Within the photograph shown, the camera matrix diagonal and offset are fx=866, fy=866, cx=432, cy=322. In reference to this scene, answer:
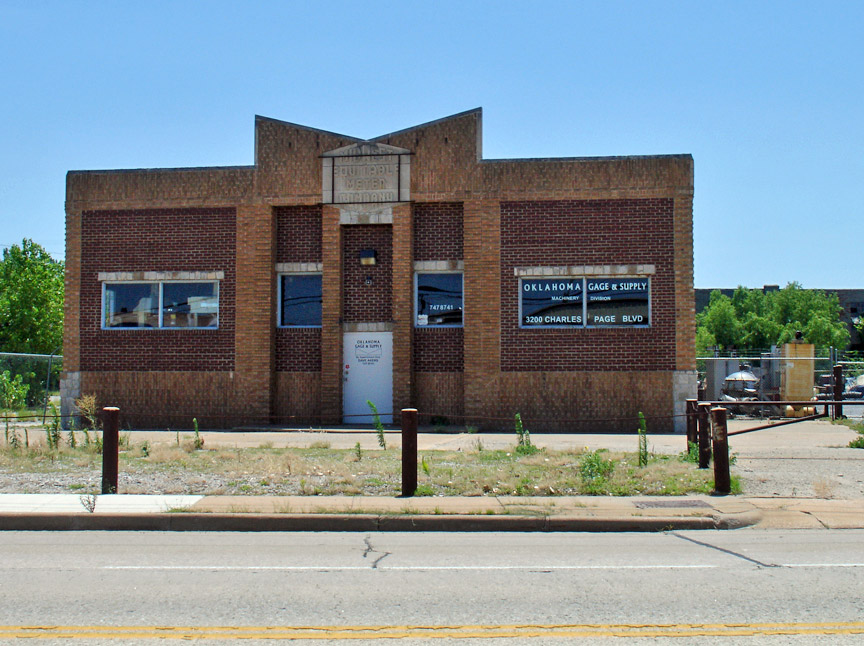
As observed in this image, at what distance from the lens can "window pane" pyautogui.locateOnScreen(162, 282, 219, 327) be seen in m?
21.0

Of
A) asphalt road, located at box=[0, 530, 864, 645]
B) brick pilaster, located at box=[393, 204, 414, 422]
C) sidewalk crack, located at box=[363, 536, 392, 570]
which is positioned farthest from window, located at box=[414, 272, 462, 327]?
sidewalk crack, located at box=[363, 536, 392, 570]

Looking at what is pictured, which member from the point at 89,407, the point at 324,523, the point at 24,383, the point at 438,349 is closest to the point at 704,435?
the point at 324,523

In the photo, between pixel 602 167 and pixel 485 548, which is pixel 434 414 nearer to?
pixel 602 167

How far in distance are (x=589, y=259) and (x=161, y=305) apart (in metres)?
10.4

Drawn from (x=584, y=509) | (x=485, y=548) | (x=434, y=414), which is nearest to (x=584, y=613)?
(x=485, y=548)

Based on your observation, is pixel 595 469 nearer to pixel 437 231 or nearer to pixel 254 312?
pixel 437 231

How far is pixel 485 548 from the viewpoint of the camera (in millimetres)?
8891

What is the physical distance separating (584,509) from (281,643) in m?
5.68

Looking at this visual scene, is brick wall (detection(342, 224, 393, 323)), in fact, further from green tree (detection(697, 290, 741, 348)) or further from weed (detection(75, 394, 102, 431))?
green tree (detection(697, 290, 741, 348))

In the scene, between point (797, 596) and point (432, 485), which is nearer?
point (797, 596)

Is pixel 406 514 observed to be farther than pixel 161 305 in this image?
No

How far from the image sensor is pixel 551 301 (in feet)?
66.3

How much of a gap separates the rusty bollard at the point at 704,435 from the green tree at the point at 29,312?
43525mm

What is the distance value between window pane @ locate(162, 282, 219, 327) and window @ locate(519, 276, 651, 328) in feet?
24.5
